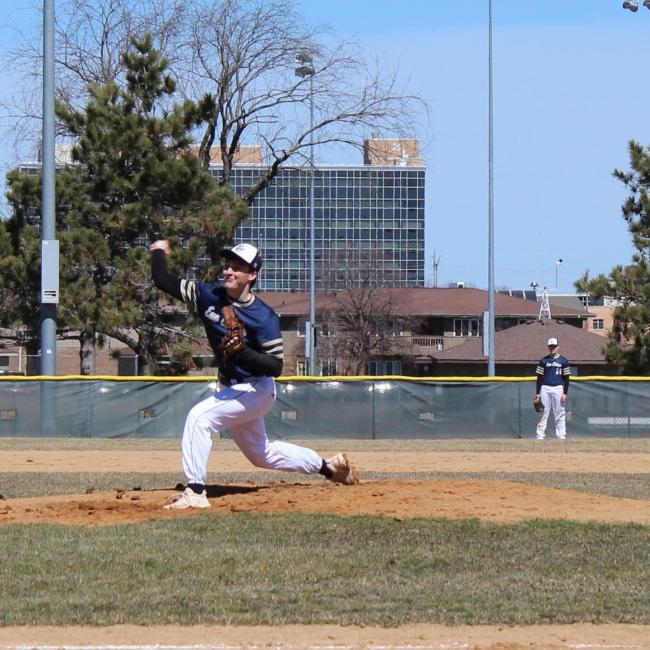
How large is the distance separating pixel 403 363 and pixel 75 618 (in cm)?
6269

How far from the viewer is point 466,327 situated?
236ft

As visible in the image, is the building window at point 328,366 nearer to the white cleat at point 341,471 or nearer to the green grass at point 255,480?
the green grass at point 255,480

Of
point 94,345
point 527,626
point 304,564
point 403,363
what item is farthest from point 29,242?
point 403,363

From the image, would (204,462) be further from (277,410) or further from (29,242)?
(29,242)

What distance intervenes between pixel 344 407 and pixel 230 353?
562 inches

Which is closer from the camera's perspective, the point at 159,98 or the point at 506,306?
the point at 159,98

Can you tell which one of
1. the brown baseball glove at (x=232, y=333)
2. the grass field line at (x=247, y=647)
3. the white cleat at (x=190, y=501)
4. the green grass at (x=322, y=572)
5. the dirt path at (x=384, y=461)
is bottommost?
the dirt path at (x=384, y=461)

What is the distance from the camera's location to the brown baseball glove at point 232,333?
8.88m

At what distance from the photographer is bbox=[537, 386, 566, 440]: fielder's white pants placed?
2252 cm

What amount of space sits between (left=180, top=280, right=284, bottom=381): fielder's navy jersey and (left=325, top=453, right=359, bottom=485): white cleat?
4.92 feet

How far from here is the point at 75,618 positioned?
6062 mm

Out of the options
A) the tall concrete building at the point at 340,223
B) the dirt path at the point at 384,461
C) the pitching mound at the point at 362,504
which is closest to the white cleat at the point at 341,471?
the pitching mound at the point at 362,504

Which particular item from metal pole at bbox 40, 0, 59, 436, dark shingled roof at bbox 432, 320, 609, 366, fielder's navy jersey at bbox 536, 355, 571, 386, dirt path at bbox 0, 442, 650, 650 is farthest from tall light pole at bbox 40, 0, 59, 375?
dark shingled roof at bbox 432, 320, 609, 366

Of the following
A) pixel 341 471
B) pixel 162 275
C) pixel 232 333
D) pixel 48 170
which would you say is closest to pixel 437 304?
pixel 48 170
